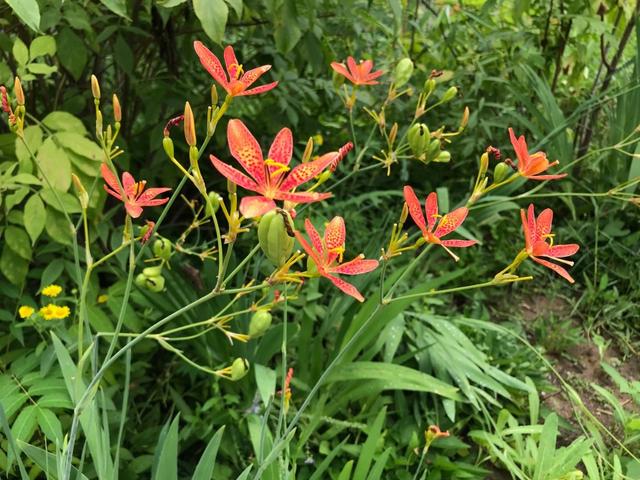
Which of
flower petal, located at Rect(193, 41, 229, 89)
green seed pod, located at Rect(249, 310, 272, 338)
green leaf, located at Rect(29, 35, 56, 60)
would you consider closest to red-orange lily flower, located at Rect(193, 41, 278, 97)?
flower petal, located at Rect(193, 41, 229, 89)

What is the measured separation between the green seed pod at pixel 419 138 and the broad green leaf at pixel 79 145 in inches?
22.2

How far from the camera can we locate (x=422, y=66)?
197 centimetres

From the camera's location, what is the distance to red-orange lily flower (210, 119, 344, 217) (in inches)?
19.7

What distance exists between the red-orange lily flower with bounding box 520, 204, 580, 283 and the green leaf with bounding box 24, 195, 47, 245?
2.55ft

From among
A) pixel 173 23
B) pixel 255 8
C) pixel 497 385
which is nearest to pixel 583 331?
pixel 497 385

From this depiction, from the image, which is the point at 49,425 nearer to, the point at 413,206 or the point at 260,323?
the point at 260,323

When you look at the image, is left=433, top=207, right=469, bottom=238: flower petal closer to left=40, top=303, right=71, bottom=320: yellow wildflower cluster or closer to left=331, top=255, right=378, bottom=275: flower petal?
left=331, top=255, right=378, bottom=275: flower petal

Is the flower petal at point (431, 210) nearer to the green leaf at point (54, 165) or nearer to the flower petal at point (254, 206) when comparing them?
the flower petal at point (254, 206)

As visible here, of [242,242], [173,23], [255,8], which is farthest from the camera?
[242,242]

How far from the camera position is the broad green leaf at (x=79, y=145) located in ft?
3.46

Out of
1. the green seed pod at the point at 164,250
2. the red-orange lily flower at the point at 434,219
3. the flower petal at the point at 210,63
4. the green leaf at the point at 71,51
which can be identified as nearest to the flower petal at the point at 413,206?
the red-orange lily flower at the point at 434,219

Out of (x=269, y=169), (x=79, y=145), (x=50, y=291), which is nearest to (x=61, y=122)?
(x=79, y=145)

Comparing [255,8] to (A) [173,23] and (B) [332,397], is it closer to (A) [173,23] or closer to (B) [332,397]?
(A) [173,23]

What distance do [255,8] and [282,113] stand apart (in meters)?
0.34
